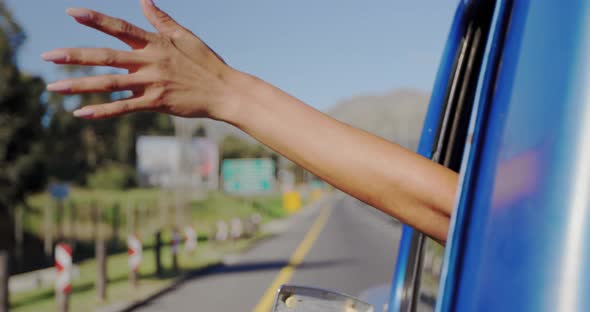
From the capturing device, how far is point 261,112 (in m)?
1.30

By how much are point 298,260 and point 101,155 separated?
7251cm

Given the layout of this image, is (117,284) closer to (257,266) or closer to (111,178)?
(257,266)

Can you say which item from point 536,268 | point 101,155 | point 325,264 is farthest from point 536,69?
point 101,155

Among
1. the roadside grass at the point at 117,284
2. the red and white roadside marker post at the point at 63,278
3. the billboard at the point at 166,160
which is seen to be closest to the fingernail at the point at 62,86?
the red and white roadside marker post at the point at 63,278

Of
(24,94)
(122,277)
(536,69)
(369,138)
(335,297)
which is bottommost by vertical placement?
(122,277)

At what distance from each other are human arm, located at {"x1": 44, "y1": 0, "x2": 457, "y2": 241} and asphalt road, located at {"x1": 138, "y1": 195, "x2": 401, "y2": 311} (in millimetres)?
5708

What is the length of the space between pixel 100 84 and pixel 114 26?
90 millimetres

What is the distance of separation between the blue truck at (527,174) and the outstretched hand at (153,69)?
0.42 metres

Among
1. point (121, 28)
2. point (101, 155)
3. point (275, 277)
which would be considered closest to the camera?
point (121, 28)

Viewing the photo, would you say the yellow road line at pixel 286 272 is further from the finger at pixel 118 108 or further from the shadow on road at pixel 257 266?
the finger at pixel 118 108

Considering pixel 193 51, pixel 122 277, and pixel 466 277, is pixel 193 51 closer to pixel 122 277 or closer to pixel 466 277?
pixel 466 277

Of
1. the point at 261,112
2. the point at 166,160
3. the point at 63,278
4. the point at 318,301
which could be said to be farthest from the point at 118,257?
the point at 166,160

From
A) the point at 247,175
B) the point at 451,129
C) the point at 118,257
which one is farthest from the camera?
the point at 247,175

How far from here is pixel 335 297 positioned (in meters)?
1.39
